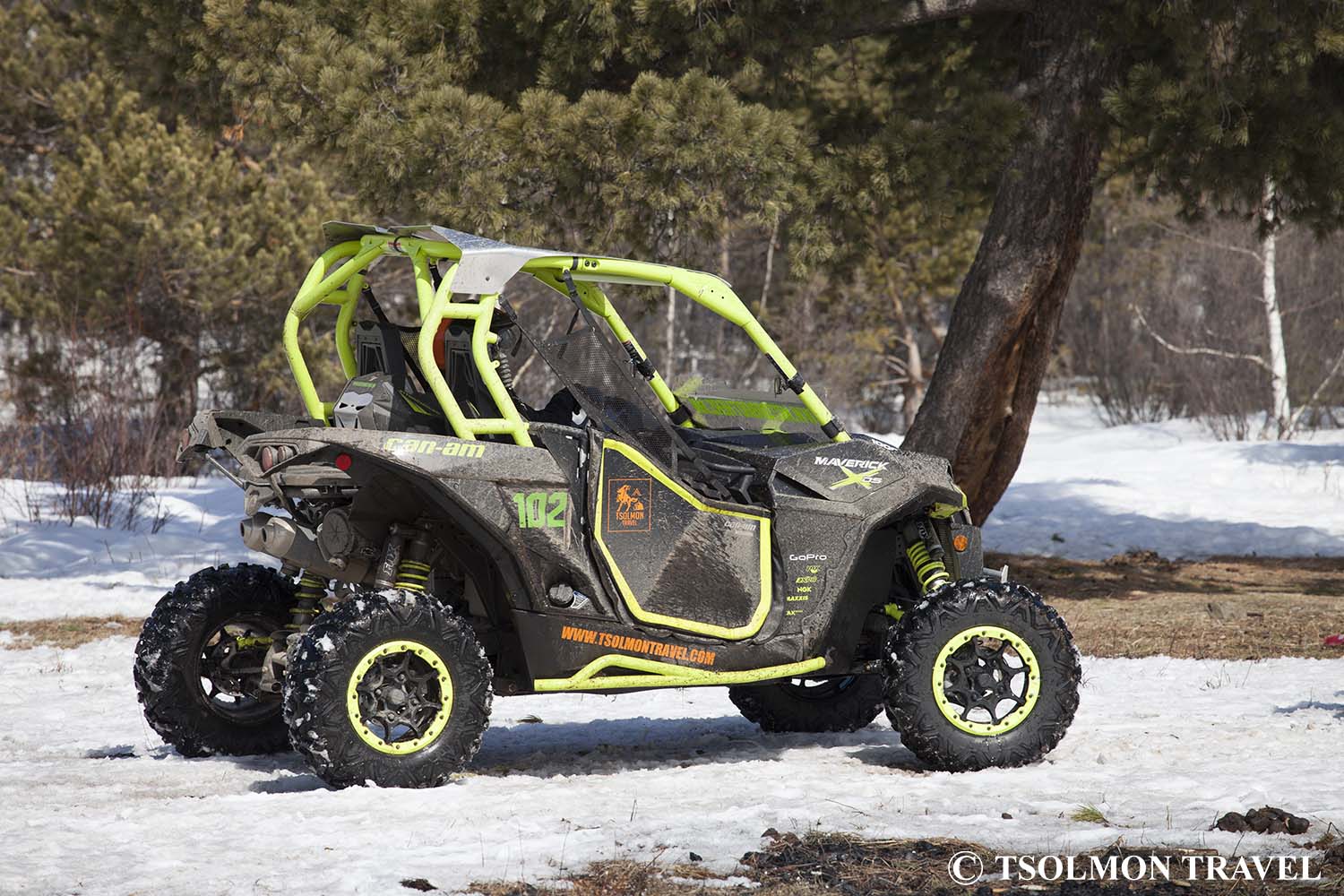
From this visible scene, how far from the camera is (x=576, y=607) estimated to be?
20.0ft

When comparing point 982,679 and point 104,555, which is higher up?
point 982,679

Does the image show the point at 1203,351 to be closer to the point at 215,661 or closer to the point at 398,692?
the point at 215,661

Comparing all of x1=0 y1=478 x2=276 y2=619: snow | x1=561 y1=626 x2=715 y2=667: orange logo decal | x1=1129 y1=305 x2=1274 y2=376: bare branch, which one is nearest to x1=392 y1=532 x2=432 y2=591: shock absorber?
x1=561 y1=626 x2=715 y2=667: orange logo decal

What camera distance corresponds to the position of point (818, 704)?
7500 millimetres

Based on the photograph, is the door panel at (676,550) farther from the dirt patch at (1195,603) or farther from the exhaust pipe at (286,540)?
the dirt patch at (1195,603)

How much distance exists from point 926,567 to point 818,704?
1.04 m

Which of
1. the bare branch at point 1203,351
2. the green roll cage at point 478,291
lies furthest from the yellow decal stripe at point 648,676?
the bare branch at point 1203,351

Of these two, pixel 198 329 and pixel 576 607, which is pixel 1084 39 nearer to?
pixel 576 607

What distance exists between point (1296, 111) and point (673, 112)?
476 cm

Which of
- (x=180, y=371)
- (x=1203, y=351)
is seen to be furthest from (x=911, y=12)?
(x=1203, y=351)

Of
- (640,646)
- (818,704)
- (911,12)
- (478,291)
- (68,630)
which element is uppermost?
(911,12)

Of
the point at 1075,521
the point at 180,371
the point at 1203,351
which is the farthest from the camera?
the point at 1203,351

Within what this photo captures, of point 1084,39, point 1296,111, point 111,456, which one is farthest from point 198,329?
point 1296,111

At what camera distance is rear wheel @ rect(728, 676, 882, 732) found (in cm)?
746
